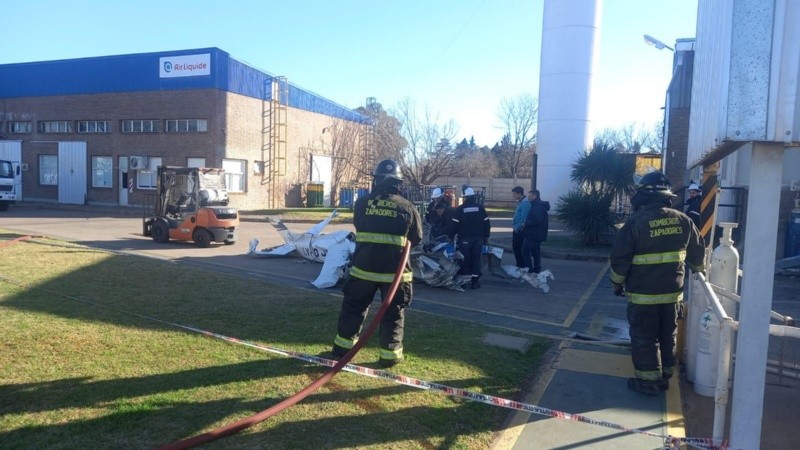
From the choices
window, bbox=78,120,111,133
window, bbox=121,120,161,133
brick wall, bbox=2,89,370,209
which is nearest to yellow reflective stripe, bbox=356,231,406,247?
brick wall, bbox=2,89,370,209

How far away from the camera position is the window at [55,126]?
33247mm

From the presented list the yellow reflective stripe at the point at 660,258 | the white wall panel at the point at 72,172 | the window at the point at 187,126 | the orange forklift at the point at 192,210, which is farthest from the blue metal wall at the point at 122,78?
the yellow reflective stripe at the point at 660,258

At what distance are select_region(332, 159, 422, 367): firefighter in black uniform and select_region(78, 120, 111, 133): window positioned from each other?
103 feet

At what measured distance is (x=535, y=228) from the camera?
11.5 meters

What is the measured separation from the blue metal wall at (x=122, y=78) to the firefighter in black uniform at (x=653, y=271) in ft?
90.8

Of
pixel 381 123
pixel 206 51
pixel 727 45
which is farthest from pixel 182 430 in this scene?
pixel 381 123

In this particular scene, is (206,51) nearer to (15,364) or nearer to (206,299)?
(206,299)

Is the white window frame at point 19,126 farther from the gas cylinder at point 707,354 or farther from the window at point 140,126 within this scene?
the gas cylinder at point 707,354

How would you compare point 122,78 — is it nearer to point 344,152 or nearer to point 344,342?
point 344,152

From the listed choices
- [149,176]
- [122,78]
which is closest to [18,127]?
[122,78]

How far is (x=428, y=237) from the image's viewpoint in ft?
37.7

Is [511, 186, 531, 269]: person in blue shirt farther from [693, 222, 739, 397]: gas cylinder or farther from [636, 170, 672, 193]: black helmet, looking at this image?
[693, 222, 739, 397]: gas cylinder

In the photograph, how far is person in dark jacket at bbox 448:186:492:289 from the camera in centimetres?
1024

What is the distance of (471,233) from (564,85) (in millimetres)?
22811
